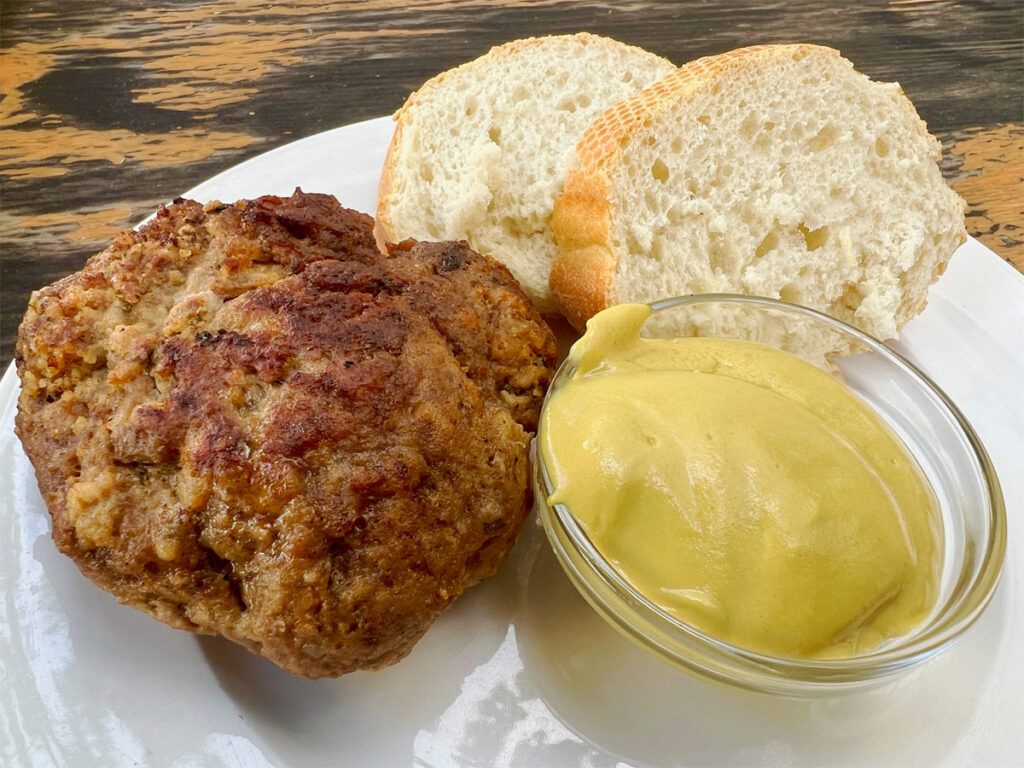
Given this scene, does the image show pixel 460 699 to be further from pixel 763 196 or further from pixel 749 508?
pixel 763 196

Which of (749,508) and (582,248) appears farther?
(582,248)

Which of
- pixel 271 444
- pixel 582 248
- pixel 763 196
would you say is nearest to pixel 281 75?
pixel 582 248

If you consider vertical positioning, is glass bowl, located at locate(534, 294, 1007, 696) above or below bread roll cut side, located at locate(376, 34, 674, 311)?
below

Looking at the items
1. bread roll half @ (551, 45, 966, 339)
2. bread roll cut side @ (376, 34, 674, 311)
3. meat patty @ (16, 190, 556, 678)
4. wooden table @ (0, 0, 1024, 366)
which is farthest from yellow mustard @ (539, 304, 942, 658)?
wooden table @ (0, 0, 1024, 366)

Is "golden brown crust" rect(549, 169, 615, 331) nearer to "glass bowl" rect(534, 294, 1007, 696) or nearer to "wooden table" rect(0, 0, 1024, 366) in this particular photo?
"glass bowl" rect(534, 294, 1007, 696)

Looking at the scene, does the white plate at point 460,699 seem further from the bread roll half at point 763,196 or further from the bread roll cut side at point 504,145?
the bread roll cut side at point 504,145

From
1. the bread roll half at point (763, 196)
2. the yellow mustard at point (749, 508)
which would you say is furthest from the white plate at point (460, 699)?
the bread roll half at point (763, 196)
